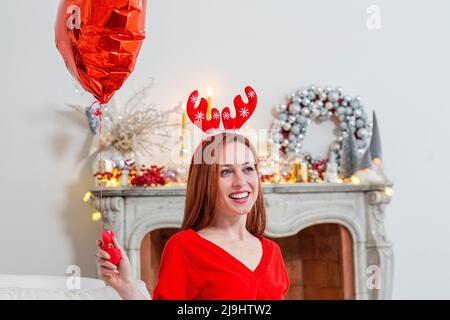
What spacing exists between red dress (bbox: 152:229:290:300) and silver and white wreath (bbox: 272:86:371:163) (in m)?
2.64

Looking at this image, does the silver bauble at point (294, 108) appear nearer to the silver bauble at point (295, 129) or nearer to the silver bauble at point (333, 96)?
the silver bauble at point (295, 129)

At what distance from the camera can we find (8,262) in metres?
3.96

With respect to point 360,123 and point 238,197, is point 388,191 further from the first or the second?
point 238,197

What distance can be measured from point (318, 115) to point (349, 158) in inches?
15.3

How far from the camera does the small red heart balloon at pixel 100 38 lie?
1.51 metres

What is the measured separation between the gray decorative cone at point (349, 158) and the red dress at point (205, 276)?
2534 mm

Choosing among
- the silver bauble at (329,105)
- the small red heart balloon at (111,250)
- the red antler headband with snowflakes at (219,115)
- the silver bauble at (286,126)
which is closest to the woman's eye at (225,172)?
the red antler headband with snowflakes at (219,115)

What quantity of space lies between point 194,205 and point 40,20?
3.07m

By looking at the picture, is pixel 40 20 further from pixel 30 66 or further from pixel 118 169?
pixel 118 169

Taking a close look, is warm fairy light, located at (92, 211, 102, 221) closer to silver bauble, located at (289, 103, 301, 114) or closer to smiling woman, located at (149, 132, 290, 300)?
silver bauble, located at (289, 103, 301, 114)

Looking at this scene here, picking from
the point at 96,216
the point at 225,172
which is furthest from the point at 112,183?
the point at 225,172
